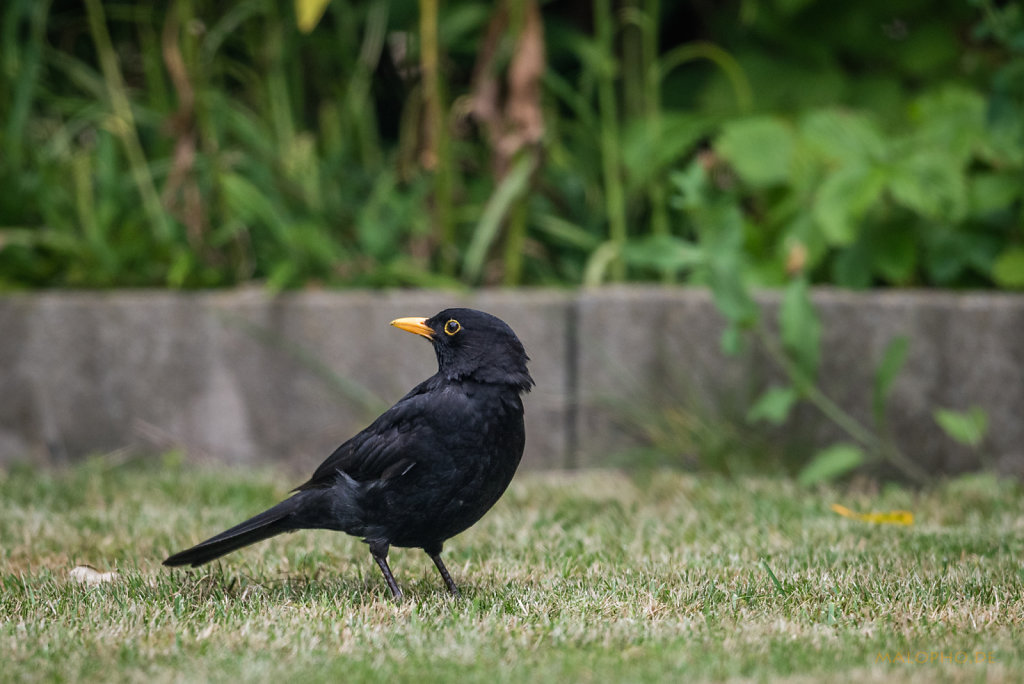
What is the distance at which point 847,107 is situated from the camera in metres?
5.61

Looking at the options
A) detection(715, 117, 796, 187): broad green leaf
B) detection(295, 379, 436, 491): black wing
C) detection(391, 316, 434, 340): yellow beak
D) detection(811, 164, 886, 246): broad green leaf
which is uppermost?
detection(715, 117, 796, 187): broad green leaf

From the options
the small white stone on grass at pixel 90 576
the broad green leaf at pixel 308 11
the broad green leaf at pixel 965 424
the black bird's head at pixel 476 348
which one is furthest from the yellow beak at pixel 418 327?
the broad green leaf at pixel 965 424

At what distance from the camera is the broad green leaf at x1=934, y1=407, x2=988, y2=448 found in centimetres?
436

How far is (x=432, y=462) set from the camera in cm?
280

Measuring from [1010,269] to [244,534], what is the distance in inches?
123

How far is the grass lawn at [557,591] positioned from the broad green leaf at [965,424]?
17 cm

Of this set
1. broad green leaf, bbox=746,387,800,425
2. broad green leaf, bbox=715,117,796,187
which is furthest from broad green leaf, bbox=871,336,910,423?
broad green leaf, bbox=715,117,796,187

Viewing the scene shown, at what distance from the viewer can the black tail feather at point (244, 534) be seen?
2.92m

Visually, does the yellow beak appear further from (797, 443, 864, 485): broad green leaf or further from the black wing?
(797, 443, 864, 485): broad green leaf

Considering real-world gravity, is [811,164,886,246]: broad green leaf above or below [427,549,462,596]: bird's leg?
above

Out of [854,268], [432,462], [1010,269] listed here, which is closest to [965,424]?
[1010,269]

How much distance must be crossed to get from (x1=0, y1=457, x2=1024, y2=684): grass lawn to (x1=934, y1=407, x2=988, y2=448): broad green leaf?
17 centimetres

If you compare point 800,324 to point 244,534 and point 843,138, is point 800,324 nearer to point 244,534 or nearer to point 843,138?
point 843,138

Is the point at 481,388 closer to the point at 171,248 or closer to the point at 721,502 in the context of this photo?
the point at 721,502
